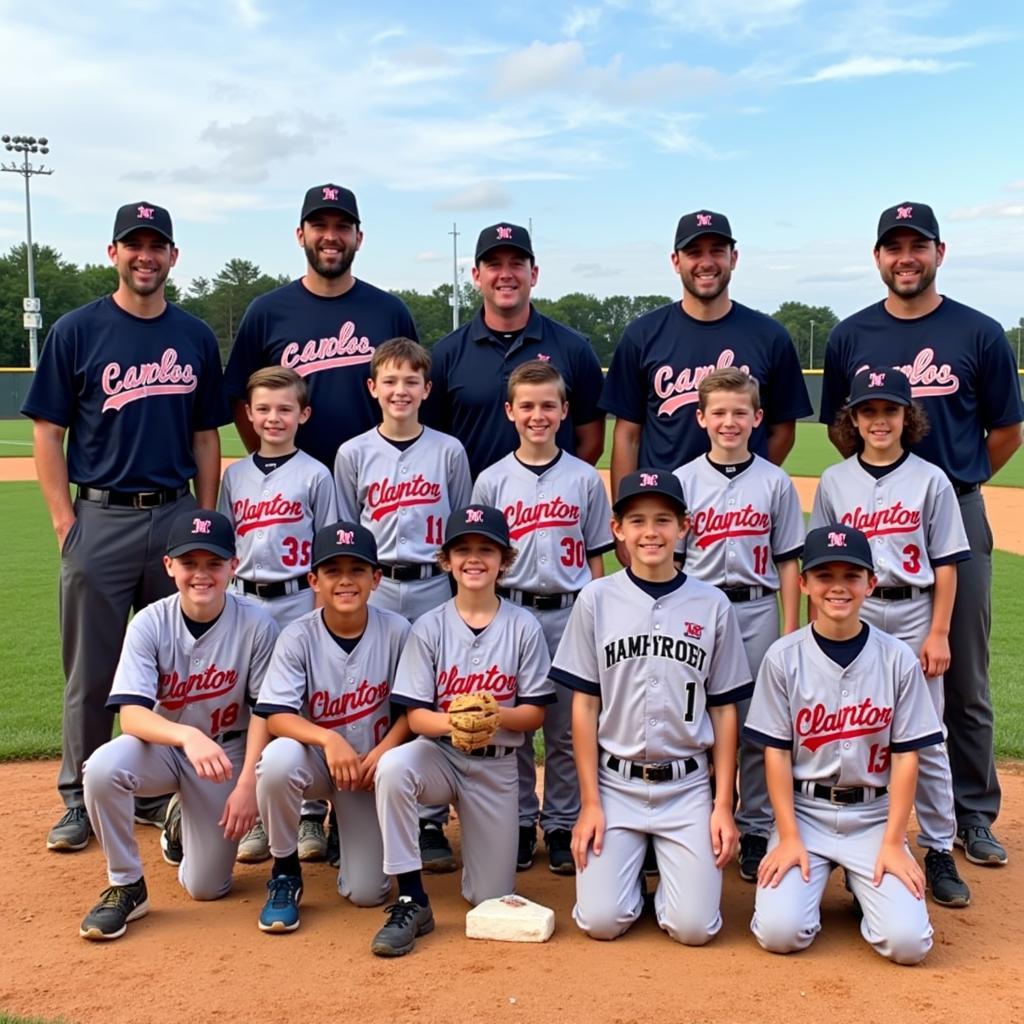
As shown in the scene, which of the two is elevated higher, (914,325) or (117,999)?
(914,325)

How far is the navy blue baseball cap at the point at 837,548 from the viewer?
3426mm

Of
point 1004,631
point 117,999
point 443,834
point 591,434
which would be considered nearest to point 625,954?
point 443,834

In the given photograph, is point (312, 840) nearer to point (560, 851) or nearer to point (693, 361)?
point (560, 851)

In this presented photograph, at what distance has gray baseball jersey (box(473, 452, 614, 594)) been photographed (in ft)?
13.4

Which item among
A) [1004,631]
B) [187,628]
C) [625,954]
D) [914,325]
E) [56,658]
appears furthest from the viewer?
[1004,631]

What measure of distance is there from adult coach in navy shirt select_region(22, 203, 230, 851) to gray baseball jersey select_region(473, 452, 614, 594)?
1359 mm

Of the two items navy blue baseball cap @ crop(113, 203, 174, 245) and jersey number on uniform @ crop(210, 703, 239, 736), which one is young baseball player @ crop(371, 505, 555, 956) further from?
navy blue baseball cap @ crop(113, 203, 174, 245)

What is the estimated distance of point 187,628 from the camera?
384cm

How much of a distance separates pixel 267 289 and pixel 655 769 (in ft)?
218

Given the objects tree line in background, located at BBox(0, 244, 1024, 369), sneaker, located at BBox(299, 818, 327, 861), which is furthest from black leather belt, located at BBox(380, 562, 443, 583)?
tree line in background, located at BBox(0, 244, 1024, 369)

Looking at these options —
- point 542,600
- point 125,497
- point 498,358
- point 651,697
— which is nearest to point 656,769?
point 651,697

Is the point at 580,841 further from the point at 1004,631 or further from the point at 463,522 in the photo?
the point at 1004,631

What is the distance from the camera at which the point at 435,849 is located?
409 cm

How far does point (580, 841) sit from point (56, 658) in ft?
15.8
